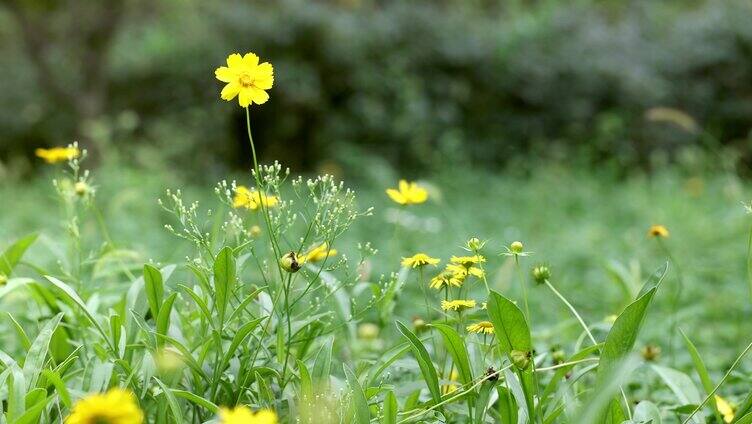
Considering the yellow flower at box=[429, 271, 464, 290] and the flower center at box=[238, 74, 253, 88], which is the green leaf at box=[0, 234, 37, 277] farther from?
the yellow flower at box=[429, 271, 464, 290]

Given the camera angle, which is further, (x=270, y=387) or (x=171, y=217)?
(x=171, y=217)

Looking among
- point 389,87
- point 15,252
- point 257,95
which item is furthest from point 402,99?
point 257,95

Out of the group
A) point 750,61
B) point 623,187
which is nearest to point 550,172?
point 623,187

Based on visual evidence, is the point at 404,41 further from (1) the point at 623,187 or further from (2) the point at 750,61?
(2) the point at 750,61

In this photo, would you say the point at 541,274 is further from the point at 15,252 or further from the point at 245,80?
the point at 15,252

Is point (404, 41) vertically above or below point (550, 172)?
above

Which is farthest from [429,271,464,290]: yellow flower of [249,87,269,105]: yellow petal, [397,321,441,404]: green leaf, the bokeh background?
the bokeh background

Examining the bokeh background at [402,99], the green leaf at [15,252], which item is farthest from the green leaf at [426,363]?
the bokeh background at [402,99]
